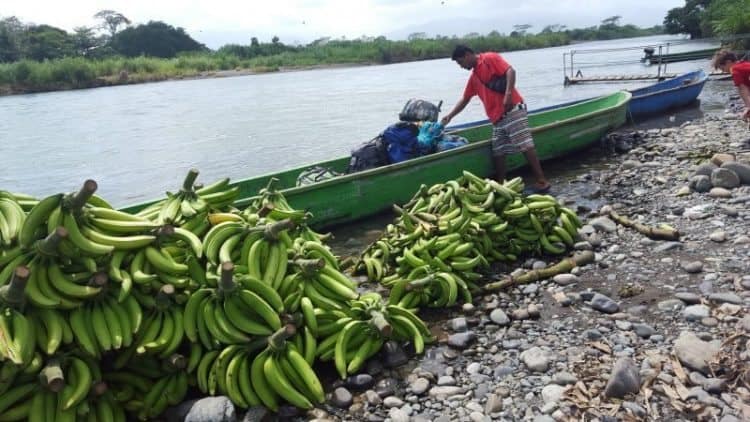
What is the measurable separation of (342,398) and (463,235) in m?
2.57

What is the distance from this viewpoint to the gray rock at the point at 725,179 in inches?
319

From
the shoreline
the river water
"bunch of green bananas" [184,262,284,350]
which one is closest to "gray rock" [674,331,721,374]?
"bunch of green bananas" [184,262,284,350]

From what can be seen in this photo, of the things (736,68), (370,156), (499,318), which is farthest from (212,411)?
(736,68)

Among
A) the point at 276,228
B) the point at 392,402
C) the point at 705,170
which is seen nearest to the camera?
the point at 392,402

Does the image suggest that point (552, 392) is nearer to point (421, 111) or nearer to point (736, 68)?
point (421, 111)

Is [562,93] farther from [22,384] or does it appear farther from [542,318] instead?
[22,384]

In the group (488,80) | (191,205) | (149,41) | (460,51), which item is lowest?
(191,205)

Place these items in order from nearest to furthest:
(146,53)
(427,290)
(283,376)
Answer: (283,376) < (427,290) < (146,53)

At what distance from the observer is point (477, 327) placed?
5.37 m

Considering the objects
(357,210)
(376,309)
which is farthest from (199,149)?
(376,309)

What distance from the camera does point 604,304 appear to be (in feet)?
17.4

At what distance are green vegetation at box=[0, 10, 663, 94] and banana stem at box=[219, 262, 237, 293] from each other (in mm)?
51078

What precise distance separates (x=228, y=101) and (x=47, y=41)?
159ft

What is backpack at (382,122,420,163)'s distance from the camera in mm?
9453
